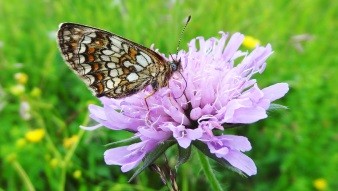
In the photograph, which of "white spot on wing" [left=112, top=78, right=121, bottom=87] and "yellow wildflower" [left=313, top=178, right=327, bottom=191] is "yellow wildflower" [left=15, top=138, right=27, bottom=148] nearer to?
"white spot on wing" [left=112, top=78, right=121, bottom=87]

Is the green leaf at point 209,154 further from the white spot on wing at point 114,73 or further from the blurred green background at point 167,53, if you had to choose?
the blurred green background at point 167,53

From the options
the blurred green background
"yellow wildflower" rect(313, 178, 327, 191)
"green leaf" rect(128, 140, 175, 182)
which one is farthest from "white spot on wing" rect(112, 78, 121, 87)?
"yellow wildflower" rect(313, 178, 327, 191)

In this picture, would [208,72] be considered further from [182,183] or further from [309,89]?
[309,89]

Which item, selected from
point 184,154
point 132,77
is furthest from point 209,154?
point 132,77

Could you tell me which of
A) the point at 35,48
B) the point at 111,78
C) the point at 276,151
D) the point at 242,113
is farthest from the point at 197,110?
the point at 35,48

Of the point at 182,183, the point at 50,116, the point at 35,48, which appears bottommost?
the point at 182,183

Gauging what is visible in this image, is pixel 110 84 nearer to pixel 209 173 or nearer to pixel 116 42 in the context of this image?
pixel 116 42
